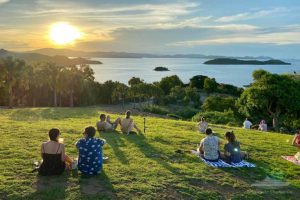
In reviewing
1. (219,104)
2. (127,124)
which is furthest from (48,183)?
(219,104)

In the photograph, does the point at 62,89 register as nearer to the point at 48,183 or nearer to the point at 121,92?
the point at 121,92

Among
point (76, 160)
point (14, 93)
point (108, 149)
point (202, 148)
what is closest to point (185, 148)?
point (202, 148)

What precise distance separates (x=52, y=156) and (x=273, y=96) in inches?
1372

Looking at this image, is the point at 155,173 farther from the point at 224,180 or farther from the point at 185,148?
the point at 185,148

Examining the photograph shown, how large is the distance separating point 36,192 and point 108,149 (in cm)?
508

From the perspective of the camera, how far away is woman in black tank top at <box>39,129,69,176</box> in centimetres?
1045

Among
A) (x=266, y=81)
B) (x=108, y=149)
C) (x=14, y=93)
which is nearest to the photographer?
(x=108, y=149)

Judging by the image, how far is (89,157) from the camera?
10711 millimetres

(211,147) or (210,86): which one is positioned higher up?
(210,86)

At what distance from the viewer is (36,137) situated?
1659 centimetres

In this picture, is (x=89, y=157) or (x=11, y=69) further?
(x=11, y=69)

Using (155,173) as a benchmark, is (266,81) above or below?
above

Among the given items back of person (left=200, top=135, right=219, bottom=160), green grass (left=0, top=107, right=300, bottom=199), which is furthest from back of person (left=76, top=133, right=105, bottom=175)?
back of person (left=200, top=135, right=219, bottom=160)

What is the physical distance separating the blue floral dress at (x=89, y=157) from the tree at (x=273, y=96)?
33.0 metres
